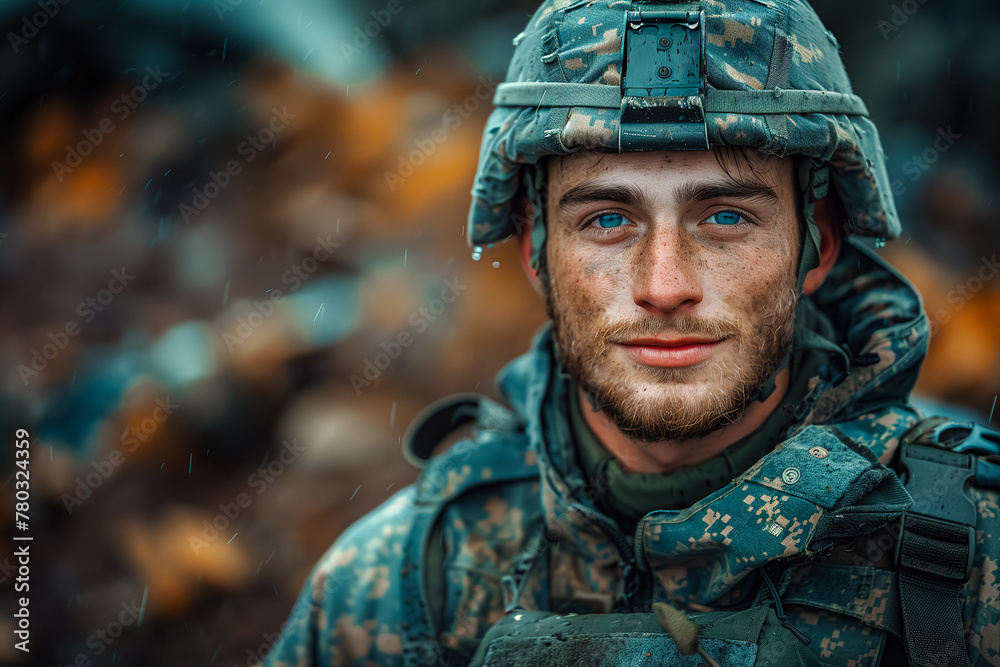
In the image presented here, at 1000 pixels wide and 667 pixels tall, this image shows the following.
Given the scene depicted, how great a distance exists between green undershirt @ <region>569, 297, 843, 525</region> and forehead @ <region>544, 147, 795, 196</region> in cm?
48

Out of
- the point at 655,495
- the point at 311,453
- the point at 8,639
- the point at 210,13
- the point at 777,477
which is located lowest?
the point at 8,639

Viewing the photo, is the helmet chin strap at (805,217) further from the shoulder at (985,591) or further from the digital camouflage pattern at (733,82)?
the shoulder at (985,591)

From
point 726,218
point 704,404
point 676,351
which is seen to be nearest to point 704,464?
point 704,404

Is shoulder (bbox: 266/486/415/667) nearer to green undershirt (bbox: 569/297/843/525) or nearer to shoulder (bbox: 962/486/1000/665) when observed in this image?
green undershirt (bbox: 569/297/843/525)

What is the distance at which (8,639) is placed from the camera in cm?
398

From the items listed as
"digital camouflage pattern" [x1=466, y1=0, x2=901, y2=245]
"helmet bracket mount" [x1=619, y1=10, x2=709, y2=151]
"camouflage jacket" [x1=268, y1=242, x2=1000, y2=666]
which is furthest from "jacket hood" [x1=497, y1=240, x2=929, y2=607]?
"helmet bracket mount" [x1=619, y1=10, x2=709, y2=151]

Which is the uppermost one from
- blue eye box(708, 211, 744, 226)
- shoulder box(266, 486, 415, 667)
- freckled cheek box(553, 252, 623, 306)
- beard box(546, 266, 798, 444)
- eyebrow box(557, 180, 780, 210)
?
eyebrow box(557, 180, 780, 210)

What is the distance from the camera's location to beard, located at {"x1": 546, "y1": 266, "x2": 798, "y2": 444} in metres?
1.89

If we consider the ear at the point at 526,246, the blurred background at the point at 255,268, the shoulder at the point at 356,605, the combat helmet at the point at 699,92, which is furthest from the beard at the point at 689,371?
the blurred background at the point at 255,268

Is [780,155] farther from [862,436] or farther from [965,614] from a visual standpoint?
[965,614]

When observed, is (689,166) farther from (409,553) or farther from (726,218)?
(409,553)

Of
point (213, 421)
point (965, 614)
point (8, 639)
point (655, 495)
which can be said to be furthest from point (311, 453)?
point (965, 614)

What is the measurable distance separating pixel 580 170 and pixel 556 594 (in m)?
1.24

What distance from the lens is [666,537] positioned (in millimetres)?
1828
